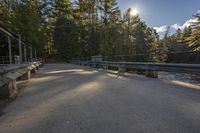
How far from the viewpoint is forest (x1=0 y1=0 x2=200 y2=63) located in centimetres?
3538

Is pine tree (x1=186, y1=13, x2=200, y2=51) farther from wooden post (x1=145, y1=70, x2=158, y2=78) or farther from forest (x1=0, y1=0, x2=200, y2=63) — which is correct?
forest (x1=0, y1=0, x2=200, y2=63)

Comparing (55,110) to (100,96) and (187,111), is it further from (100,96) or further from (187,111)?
(187,111)

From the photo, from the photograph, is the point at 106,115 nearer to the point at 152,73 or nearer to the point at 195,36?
the point at 152,73

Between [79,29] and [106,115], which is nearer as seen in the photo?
[106,115]

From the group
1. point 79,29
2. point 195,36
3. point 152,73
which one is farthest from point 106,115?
point 79,29

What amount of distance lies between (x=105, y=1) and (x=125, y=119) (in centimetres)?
4779

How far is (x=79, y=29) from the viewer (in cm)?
5022

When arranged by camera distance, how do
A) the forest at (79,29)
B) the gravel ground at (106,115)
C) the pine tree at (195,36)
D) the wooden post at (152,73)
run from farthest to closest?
the forest at (79,29), the pine tree at (195,36), the wooden post at (152,73), the gravel ground at (106,115)

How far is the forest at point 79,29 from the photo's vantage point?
3538 cm

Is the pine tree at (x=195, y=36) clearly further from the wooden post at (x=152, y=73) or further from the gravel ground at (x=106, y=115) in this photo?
the gravel ground at (x=106, y=115)

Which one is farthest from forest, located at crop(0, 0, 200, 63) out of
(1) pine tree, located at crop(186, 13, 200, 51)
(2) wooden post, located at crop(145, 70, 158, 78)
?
(2) wooden post, located at crop(145, 70, 158, 78)

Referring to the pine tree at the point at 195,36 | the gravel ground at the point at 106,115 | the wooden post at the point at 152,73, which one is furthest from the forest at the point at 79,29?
Answer: the gravel ground at the point at 106,115

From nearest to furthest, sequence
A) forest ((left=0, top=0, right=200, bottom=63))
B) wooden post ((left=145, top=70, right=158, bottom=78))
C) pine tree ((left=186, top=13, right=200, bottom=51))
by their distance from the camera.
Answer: wooden post ((left=145, top=70, right=158, bottom=78)), pine tree ((left=186, top=13, right=200, bottom=51)), forest ((left=0, top=0, right=200, bottom=63))

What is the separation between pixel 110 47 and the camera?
127ft
